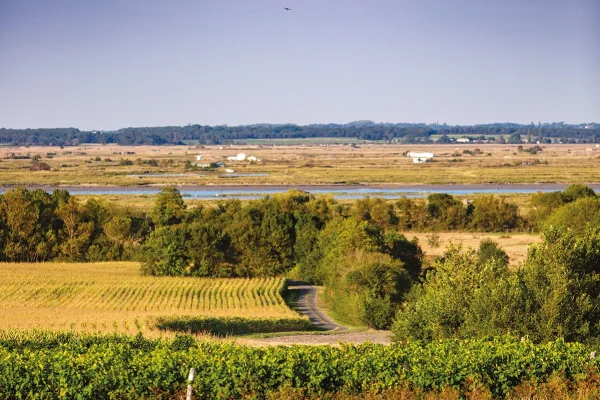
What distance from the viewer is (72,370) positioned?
51.7 ft

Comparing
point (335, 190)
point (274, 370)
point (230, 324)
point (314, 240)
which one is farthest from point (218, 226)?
point (335, 190)

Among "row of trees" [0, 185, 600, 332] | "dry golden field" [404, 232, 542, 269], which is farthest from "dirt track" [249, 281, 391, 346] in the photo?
"dry golden field" [404, 232, 542, 269]

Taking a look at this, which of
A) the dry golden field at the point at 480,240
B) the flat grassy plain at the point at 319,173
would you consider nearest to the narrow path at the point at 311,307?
the dry golden field at the point at 480,240

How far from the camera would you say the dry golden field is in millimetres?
68688

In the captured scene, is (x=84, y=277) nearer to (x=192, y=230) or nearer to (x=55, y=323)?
(x=192, y=230)

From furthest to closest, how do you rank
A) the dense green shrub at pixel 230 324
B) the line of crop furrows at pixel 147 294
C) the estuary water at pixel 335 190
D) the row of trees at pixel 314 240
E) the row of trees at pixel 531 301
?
1. the estuary water at pixel 335 190
2. the line of crop furrows at pixel 147 294
3. the dense green shrub at pixel 230 324
4. the row of trees at pixel 314 240
5. the row of trees at pixel 531 301

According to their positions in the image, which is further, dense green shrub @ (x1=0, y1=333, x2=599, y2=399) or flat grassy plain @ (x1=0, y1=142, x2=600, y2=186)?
flat grassy plain @ (x1=0, y1=142, x2=600, y2=186)

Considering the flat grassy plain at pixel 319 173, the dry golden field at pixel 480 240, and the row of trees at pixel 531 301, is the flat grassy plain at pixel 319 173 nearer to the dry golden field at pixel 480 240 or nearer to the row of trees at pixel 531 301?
the dry golden field at pixel 480 240

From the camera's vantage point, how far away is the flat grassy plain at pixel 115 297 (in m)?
37.5

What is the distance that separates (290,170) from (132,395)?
491ft

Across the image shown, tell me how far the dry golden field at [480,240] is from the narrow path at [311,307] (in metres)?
12.2

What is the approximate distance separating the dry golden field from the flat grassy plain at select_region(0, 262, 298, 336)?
18.7m

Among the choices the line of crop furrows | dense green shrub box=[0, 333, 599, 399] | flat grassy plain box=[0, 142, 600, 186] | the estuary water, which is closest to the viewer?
dense green shrub box=[0, 333, 599, 399]

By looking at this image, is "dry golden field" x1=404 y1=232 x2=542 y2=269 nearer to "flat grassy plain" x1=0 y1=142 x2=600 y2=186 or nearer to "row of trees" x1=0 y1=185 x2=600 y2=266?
"row of trees" x1=0 y1=185 x2=600 y2=266
